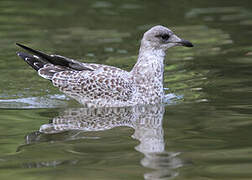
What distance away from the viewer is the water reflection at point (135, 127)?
6398mm

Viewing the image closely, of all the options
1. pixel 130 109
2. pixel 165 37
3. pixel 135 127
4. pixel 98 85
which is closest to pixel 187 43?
pixel 165 37

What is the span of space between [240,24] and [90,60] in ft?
15.7

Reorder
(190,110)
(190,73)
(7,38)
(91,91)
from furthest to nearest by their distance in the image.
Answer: (7,38)
(190,73)
(91,91)
(190,110)

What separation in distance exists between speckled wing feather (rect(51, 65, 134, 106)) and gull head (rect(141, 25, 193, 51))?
607 millimetres

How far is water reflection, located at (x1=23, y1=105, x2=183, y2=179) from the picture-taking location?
6398 mm

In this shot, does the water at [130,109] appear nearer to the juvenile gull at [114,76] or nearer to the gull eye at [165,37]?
the juvenile gull at [114,76]

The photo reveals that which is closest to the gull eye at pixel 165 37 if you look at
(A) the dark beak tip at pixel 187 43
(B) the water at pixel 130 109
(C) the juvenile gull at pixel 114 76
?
(C) the juvenile gull at pixel 114 76

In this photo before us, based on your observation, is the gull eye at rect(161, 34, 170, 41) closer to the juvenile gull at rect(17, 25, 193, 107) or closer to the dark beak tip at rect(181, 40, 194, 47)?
the juvenile gull at rect(17, 25, 193, 107)

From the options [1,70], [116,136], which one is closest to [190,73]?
[1,70]

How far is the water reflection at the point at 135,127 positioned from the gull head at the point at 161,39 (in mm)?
1007

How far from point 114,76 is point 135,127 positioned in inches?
72.3

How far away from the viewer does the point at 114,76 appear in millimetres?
9945

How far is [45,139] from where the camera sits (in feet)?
25.1

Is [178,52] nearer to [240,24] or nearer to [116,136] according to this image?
[240,24]
